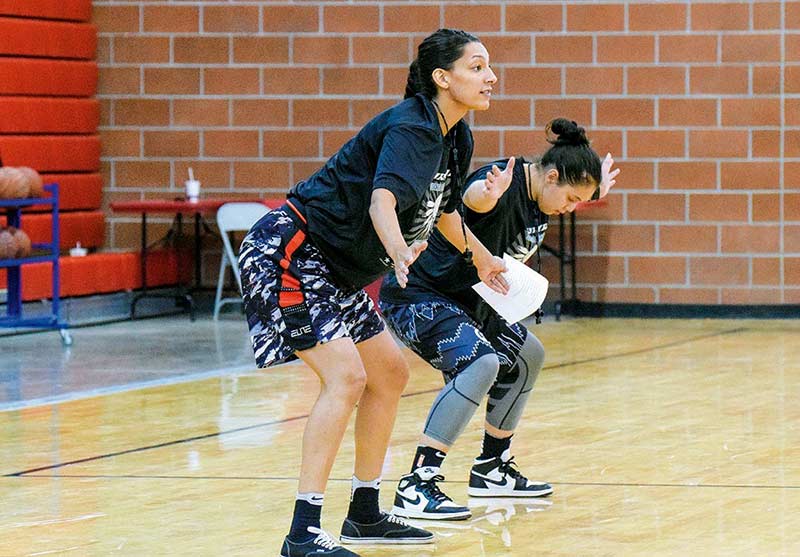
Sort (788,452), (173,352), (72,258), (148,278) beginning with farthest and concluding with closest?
(148,278) → (72,258) → (173,352) → (788,452)

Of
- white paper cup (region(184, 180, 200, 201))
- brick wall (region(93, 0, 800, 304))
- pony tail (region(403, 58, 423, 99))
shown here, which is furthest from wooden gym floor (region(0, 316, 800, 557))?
white paper cup (region(184, 180, 200, 201))

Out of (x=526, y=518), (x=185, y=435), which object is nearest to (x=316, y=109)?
(x=185, y=435)

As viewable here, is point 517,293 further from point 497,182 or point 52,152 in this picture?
point 52,152

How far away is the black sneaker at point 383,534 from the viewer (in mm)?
4375

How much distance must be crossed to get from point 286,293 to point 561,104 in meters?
7.61

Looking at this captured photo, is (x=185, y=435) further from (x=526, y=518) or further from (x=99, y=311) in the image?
(x=99, y=311)

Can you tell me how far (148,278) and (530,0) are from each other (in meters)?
3.61

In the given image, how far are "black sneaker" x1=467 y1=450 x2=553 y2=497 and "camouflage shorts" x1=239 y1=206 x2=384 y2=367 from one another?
109 cm

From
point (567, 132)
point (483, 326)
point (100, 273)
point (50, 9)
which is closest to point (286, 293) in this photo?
point (483, 326)

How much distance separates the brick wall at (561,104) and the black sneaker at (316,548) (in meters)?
7.63

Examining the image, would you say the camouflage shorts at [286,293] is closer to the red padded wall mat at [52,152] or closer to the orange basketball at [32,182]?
the orange basketball at [32,182]

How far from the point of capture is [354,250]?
13.5ft

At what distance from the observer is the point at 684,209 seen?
11273mm

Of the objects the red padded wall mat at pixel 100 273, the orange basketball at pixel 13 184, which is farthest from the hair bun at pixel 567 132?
the red padded wall mat at pixel 100 273
